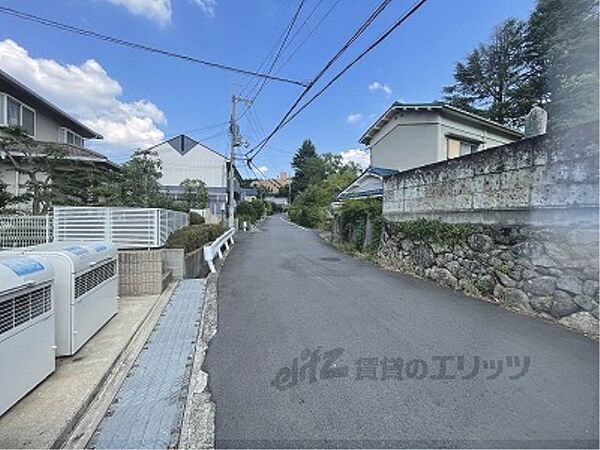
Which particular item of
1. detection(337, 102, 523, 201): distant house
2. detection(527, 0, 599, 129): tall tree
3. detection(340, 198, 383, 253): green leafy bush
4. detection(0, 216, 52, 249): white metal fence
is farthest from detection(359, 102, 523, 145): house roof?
detection(0, 216, 52, 249): white metal fence

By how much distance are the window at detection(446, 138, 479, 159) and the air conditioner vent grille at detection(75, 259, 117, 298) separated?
15730 mm

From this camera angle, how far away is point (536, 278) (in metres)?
5.49

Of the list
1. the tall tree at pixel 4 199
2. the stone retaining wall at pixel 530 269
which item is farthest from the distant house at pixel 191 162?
the stone retaining wall at pixel 530 269

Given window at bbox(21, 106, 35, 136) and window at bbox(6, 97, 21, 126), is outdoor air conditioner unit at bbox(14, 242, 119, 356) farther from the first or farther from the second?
window at bbox(21, 106, 35, 136)

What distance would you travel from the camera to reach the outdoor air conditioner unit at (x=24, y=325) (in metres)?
2.79

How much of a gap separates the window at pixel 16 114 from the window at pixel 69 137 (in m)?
2.53

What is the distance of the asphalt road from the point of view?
2605 millimetres

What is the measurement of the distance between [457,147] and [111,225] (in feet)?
51.5

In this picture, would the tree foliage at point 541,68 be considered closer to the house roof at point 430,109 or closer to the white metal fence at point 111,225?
the house roof at point 430,109

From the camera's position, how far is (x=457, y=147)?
1800cm

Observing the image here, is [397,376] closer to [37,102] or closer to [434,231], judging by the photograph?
[434,231]

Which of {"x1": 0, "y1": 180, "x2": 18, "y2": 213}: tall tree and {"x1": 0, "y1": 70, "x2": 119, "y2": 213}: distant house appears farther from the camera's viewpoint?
{"x1": 0, "y1": 70, "x2": 119, "y2": 213}: distant house

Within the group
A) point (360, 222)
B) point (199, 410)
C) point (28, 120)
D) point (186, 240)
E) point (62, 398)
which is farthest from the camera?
point (28, 120)

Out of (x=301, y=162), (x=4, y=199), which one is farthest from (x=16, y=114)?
(x=301, y=162)
